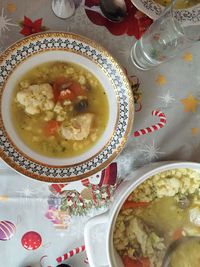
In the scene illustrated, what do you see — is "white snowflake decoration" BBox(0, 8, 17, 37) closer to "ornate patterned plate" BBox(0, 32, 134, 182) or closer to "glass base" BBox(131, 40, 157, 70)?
"ornate patterned plate" BBox(0, 32, 134, 182)

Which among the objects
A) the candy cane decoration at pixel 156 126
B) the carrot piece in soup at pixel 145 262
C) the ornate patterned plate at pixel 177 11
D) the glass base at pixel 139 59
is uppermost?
the ornate patterned plate at pixel 177 11

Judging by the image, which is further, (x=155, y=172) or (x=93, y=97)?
(x=93, y=97)

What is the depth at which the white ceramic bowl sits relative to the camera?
1.11m

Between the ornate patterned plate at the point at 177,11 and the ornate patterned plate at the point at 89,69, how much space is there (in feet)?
0.50

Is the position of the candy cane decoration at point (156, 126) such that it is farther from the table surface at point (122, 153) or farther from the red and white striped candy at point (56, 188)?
the red and white striped candy at point (56, 188)

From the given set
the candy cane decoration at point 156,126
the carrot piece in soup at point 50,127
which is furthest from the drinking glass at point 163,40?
the carrot piece in soup at point 50,127

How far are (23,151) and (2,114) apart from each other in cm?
11

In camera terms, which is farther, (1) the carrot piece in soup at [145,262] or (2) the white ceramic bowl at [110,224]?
(1) the carrot piece in soup at [145,262]

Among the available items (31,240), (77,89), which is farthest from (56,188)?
(77,89)

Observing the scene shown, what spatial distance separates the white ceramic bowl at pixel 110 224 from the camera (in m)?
1.11

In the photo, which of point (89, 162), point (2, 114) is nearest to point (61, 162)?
point (89, 162)

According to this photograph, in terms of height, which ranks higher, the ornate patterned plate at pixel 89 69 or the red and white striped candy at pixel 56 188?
the ornate patterned plate at pixel 89 69

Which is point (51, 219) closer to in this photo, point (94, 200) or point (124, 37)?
point (94, 200)

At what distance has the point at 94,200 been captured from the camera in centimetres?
125
